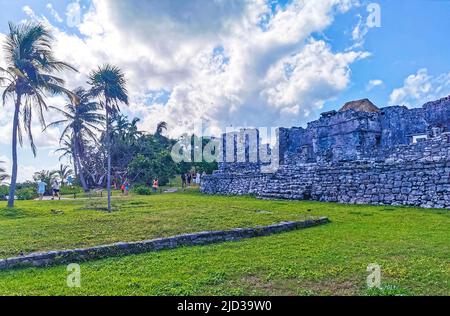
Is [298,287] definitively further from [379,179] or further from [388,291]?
[379,179]

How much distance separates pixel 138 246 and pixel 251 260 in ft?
8.15

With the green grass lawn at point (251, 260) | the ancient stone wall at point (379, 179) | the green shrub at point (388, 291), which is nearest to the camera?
the green shrub at point (388, 291)

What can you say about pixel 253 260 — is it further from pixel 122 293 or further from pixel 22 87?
pixel 22 87

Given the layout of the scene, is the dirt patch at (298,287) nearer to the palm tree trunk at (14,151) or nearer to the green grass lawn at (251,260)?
the green grass lawn at (251,260)

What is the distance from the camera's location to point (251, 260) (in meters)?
6.27

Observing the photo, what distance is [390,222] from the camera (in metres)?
9.76

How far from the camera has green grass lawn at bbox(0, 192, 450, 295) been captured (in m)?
4.84

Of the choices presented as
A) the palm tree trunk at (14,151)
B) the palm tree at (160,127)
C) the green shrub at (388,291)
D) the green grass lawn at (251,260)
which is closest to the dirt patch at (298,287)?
the green grass lawn at (251,260)

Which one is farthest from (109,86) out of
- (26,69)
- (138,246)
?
(138,246)

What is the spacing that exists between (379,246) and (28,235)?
319 inches

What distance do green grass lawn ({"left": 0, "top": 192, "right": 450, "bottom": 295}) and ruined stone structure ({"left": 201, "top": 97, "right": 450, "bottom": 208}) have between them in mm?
3287

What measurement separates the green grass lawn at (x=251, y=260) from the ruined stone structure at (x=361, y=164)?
3.29 meters

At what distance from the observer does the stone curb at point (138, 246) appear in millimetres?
6344
